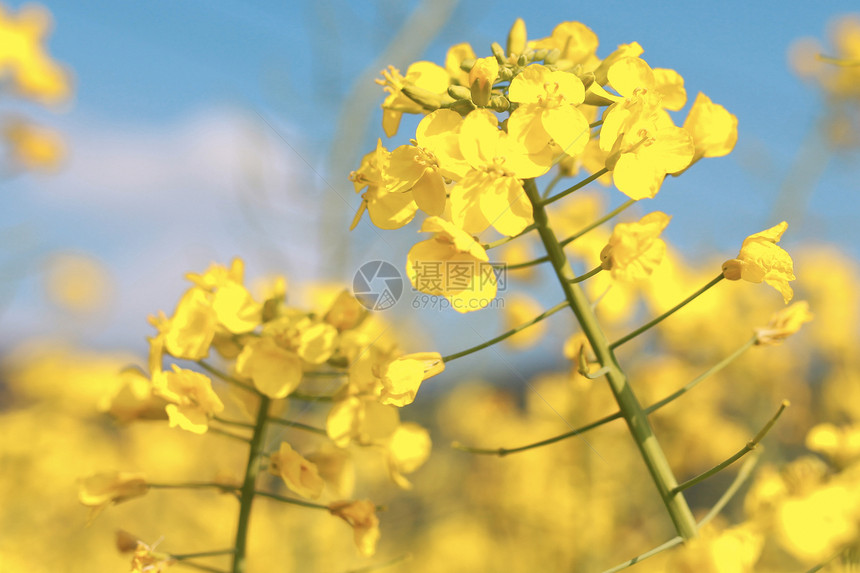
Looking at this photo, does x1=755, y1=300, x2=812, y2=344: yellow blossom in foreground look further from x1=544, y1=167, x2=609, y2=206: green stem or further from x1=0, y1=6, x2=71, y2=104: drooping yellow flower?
x1=0, y1=6, x2=71, y2=104: drooping yellow flower

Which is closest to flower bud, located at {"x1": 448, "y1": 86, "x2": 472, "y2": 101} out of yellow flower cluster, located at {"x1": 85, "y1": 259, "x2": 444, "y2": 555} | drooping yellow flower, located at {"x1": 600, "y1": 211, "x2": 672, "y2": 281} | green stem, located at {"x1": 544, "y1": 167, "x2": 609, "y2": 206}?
green stem, located at {"x1": 544, "y1": 167, "x2": 609, "y2": 206}

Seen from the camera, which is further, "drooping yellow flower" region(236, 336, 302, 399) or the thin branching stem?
"drooping yellow flower" region(236, 336, 302, 399)

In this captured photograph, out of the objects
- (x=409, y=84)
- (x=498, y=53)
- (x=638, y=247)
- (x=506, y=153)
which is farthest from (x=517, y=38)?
(x=638, y=247)

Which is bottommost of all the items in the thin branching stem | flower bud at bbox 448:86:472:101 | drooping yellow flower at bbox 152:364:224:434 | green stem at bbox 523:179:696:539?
green stem at bbox 523:179:696:539

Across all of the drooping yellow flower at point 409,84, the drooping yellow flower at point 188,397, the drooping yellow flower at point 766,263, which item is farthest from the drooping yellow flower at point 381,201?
the drooping yellow flower at point 766,263

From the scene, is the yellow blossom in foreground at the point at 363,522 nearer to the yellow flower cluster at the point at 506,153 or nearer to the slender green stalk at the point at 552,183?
the yellow flower cluster at the point at 506,153
